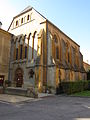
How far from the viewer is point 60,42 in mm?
22984

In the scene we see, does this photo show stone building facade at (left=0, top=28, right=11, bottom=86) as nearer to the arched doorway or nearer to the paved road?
the arched doorway

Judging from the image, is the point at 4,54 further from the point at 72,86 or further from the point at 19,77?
the point at 72,86

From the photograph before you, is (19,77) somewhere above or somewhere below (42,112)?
above

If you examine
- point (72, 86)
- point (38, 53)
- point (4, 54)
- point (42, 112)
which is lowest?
point (42, 112)

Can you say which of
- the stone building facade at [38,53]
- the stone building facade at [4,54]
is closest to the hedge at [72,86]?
the stone building facade at [38,53]

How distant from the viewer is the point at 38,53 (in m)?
18.7

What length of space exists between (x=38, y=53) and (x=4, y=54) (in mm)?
7961

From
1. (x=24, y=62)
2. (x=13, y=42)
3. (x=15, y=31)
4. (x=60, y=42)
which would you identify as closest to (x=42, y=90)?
(x=24, y=62)

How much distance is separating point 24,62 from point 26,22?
317 inches

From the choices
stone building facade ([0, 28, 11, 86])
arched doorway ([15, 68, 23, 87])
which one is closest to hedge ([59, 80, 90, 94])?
arched doorway ([15, 68, 23, 87])

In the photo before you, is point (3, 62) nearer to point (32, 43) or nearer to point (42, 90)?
point (32, 43)

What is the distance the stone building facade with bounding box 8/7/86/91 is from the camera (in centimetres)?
1789

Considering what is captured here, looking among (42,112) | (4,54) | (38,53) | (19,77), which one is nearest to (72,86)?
(38,53)

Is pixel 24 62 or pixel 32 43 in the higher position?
pixel 32 43
